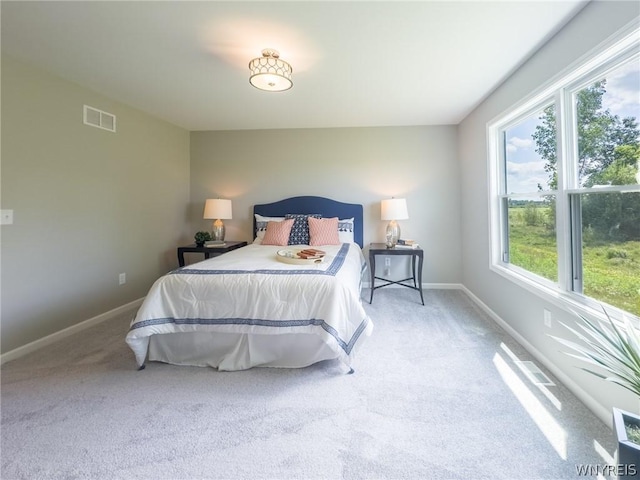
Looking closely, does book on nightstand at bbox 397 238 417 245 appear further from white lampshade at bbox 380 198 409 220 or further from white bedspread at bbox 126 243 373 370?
white bedspread at bbox 126 243 373 370

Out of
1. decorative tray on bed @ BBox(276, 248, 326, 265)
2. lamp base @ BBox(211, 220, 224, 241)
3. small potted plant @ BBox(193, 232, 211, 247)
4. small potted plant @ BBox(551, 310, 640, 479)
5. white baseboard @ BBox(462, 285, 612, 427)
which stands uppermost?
lamp base @ BBox(211, 220, 224, 241)

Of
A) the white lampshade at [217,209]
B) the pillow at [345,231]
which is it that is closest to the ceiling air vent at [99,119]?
the white lampshade at [217,209]

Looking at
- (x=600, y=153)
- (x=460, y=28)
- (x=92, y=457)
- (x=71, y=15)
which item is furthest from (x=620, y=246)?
(x=71, y=15)

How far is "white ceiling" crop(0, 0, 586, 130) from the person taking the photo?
1696mm

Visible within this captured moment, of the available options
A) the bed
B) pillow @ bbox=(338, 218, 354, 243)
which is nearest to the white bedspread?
the bed

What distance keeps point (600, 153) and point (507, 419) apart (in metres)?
1.62

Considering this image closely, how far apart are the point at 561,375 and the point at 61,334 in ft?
12.9

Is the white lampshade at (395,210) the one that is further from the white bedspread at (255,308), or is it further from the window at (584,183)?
the white bedspread at (255,308)

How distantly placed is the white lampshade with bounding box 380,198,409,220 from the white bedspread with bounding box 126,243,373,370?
1869mm

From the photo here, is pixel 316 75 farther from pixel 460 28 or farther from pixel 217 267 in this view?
pixel 217 267

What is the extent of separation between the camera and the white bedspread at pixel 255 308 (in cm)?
187

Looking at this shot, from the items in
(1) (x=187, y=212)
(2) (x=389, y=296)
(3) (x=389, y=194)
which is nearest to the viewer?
(2) (x=389, y=296)

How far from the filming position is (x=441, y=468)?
1.23 m

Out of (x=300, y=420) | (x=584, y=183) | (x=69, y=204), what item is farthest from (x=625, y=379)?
(x=69, y=204)
